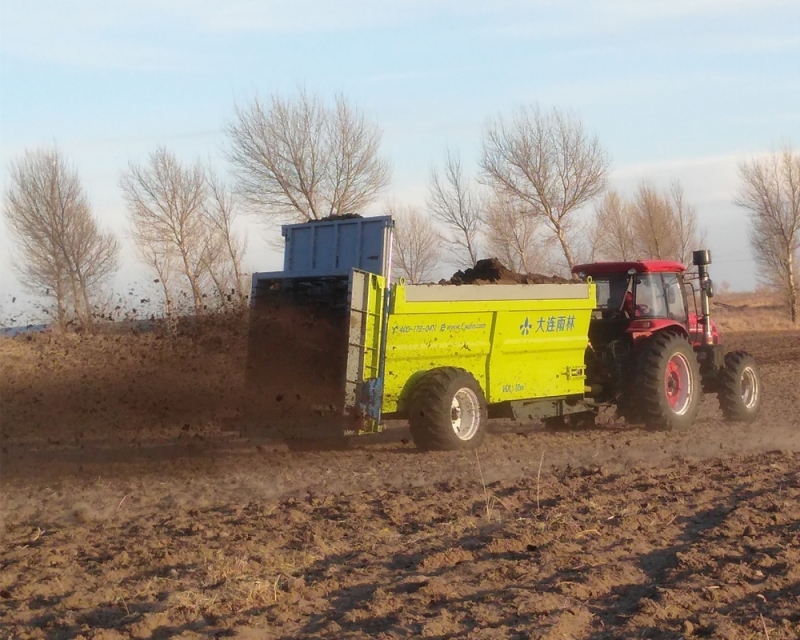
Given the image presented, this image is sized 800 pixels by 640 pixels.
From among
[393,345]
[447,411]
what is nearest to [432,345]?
[393,345]

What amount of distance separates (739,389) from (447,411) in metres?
4.78

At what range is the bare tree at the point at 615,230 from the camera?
4428cm

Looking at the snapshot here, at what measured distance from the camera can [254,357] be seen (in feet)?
34.5

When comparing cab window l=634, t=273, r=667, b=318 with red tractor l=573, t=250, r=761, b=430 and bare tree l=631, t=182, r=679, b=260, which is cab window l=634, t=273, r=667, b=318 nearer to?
red tractor l=573, t=250, r=761, b=430

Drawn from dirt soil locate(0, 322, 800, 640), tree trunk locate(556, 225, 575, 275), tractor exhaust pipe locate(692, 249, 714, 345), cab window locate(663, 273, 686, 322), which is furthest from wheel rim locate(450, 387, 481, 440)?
tree trunk locate(556, 225, 575, 275)

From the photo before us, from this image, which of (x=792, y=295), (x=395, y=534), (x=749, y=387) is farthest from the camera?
(x=792, y=295)

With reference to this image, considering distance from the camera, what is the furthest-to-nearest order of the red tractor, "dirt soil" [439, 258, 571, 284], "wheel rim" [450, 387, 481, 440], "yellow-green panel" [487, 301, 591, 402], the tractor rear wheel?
the red tractor → the tractor rear wheel → "dirt soil" [439, 258, 571, 284] → "yellow-green panel" [487, 301, 591, 402] → "wheel rim" [450, 387, 481, 440]

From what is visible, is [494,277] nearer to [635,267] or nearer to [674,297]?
[635,267]

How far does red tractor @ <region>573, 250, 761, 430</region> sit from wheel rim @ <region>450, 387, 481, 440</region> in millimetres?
2310

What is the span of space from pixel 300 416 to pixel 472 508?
3.49m

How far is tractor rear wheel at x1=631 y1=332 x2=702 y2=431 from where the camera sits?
11.3 m

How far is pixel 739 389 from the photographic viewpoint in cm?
1245

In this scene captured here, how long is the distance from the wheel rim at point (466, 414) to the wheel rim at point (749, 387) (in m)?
4.49

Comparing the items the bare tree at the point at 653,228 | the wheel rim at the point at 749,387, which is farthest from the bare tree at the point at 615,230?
the wheel rim at the point at 749,387
